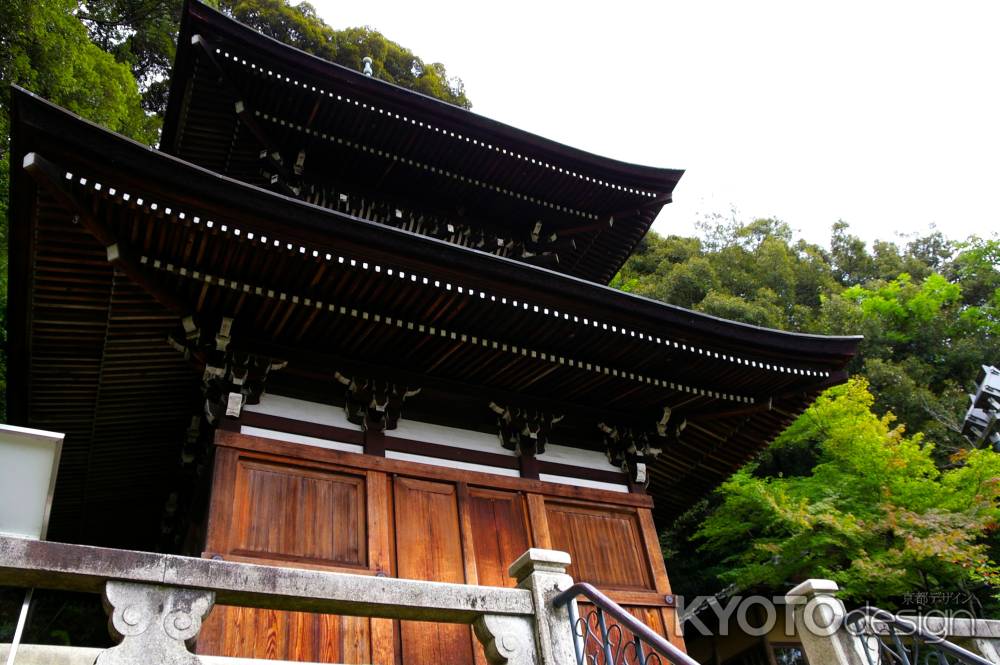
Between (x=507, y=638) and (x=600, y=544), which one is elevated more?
(x=600, y=544)

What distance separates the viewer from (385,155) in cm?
1005

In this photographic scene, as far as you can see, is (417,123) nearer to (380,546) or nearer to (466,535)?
(466,535)

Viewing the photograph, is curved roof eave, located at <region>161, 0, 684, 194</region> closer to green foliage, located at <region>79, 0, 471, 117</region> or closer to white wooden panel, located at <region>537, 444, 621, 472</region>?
white wooden panel, located at <region>537, 444, 621, 472</region>

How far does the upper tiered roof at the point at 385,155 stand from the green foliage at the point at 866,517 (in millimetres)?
5585

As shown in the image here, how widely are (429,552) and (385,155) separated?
571 cm

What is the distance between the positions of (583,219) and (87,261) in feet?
24.2

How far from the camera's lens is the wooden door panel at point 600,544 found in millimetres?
7527

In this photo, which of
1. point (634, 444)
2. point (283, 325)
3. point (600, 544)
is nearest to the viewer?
point (283, 325)

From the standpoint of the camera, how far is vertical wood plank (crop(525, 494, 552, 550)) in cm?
734

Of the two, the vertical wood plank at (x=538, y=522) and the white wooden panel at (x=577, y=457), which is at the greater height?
the white wooden panel at (x=577, y=457)

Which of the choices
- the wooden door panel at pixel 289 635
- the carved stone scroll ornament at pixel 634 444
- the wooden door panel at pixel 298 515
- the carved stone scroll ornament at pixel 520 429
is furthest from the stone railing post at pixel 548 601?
the carved stone scroll ornament at pixel 634 444

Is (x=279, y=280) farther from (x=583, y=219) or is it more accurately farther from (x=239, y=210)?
(x=583, y=219)

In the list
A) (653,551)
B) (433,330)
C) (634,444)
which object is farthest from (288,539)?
(634,444)

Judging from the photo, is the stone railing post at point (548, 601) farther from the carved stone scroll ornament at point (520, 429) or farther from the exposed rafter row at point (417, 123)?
the exposed rafter row at point (417, 123)
